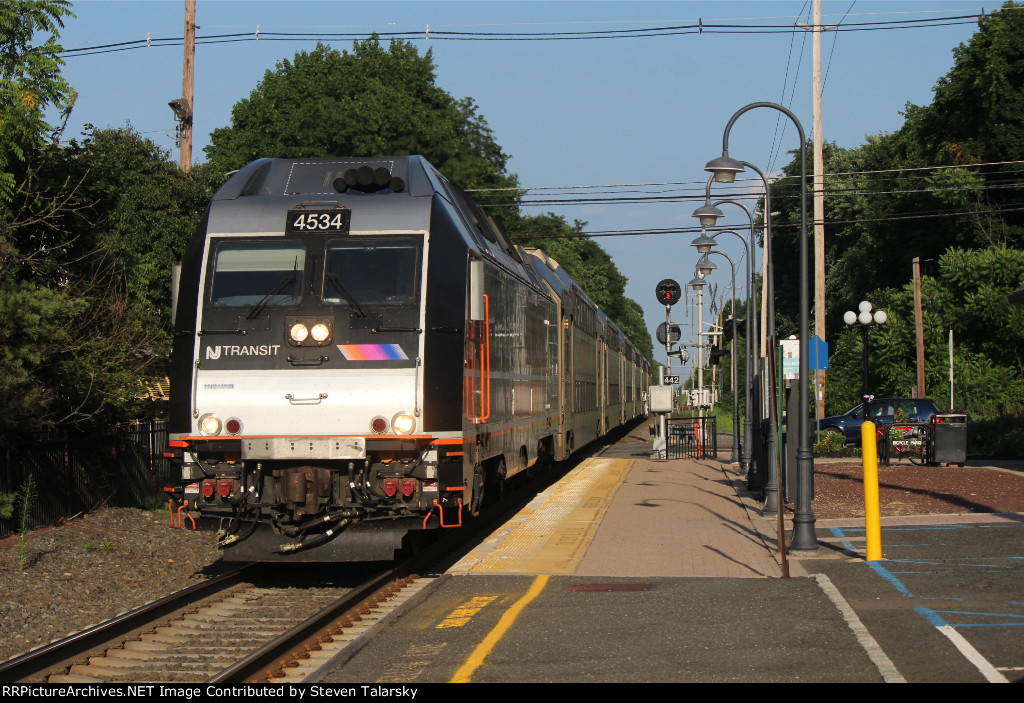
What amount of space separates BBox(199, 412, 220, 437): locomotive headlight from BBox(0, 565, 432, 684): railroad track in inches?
55.9

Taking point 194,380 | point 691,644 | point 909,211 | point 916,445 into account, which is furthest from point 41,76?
point 909,211

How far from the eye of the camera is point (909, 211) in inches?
2068

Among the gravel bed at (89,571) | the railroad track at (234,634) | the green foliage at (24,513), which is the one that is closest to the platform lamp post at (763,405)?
the railroad track at (234,634)

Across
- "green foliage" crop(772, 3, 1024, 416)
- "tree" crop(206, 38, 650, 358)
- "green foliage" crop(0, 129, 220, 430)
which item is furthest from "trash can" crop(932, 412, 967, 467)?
"tree" crop(206, 38, 650, 358)

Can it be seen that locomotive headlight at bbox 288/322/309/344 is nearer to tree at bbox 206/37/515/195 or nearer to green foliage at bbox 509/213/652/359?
tree at bbox 206/37/515/195

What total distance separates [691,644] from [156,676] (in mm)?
3697

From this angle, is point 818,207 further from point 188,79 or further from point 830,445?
point 188,79

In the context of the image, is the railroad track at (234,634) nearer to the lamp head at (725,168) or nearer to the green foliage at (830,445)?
the lamp head at (725,168)

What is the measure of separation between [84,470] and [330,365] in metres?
7.62

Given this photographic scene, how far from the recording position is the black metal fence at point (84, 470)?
14227mm

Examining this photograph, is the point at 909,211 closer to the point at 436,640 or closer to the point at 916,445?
the point at 916,445

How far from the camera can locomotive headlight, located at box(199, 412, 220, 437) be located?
10.1 metres

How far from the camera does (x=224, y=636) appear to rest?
28.8ft

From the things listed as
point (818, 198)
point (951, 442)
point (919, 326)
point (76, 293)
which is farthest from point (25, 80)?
point (919, 326)
